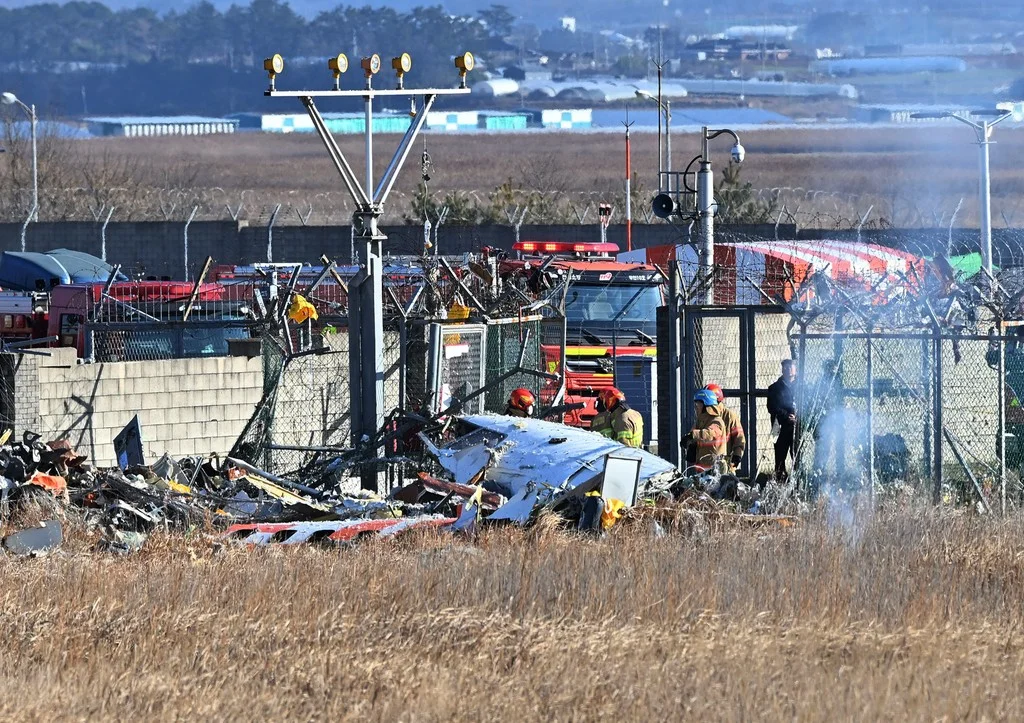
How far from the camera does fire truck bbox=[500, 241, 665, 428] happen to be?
19891 millimetres

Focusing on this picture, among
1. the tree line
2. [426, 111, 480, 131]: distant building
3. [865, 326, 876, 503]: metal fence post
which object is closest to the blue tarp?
[865, 326, 876, 503]: metal fence post

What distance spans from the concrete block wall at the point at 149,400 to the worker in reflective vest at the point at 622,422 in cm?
363

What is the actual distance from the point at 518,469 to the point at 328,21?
510 feet

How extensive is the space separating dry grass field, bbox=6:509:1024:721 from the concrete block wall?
405 cm

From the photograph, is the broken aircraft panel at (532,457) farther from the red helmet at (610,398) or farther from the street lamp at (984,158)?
the street lamp at (984,158)

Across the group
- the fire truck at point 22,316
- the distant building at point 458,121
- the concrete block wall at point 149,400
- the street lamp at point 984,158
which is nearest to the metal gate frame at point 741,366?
the concrete block wall at point 149,400

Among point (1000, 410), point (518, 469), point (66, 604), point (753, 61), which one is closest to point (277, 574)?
point (66, 604)

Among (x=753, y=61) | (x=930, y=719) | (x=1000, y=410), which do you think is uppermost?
(x=753, y=61)

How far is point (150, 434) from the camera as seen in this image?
630 inches

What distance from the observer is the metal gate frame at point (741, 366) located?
14625 millimetres

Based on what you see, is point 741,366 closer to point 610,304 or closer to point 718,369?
point 718,369

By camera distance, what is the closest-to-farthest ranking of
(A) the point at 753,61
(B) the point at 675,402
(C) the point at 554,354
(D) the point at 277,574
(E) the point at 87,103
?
(D) the point at 277,574, (B) the point at 675,402, (C) the point at 554,354, (A) the point at 753,61, (E) the point at 87,103

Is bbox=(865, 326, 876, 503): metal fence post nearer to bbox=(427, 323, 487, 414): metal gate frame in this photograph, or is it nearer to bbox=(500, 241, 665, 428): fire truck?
bbox=(427, 323, 487, 414): metal gate frame

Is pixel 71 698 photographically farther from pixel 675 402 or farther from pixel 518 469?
pixel 675 402
